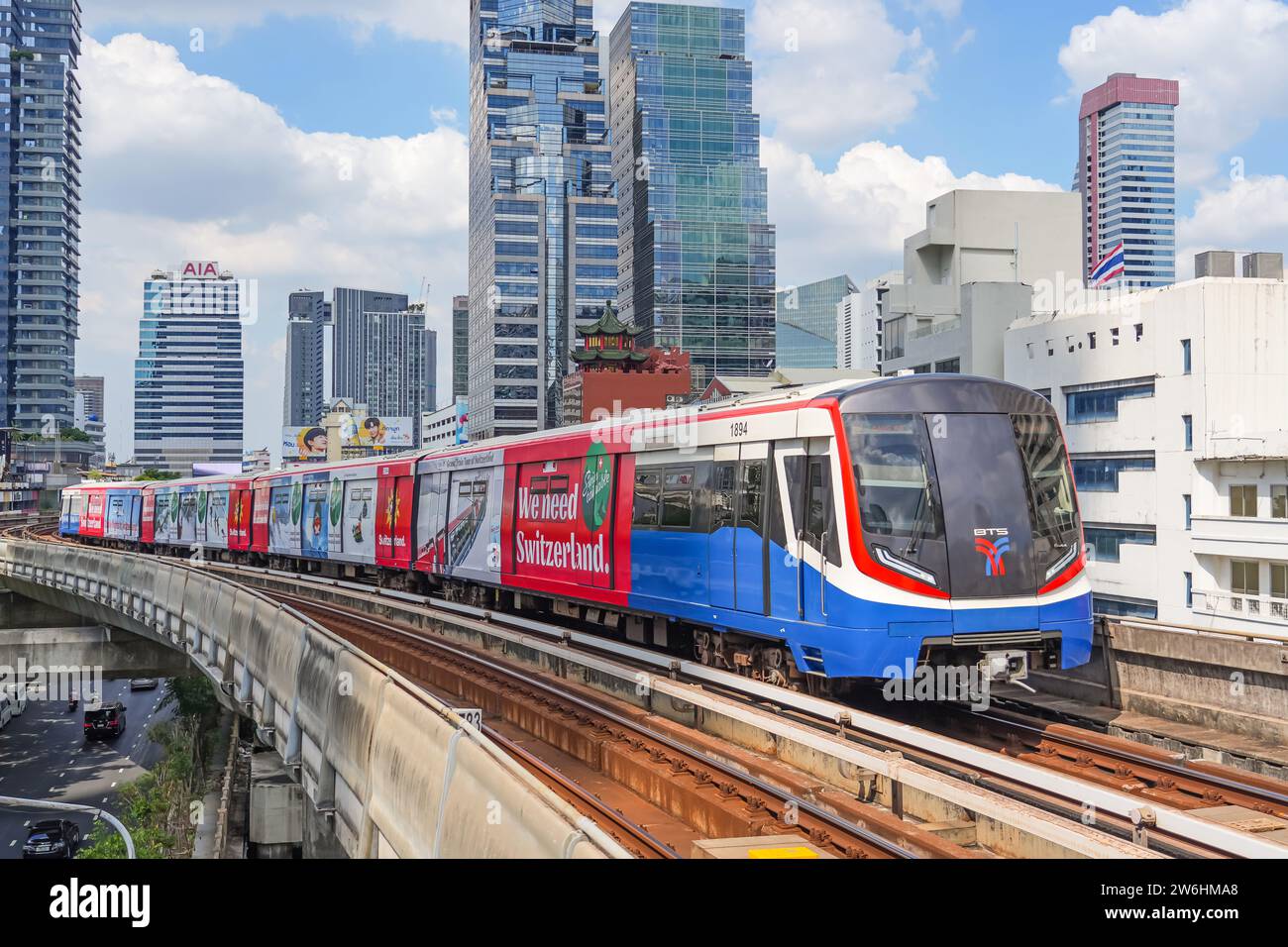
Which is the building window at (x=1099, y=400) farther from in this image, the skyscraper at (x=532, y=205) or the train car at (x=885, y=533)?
the skyscraper at (x=532, y=205)

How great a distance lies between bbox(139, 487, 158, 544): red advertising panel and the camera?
5522 centimetres

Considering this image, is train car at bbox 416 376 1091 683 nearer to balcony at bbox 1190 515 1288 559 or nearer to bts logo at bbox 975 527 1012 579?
bts logo at bbox 975 527 1012 579

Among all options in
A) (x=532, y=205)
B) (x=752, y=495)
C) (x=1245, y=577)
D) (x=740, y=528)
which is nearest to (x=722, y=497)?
(x=740, y=528)

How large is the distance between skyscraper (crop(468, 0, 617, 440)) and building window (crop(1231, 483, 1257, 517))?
9904 cm

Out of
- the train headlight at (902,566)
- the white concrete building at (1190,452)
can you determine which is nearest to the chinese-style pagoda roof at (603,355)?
the white concrete building at (1190,452)

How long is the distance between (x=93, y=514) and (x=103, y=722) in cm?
1169

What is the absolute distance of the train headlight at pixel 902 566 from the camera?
11586 mm

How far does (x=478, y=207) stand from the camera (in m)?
157

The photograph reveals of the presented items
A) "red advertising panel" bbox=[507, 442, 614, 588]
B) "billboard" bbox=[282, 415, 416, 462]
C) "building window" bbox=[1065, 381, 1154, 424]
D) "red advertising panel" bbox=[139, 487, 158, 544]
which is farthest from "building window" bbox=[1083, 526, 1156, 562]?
"billboard" bbox=[282, 415, 416, 462]

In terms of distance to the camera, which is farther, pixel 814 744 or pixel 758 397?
pixel 758 397

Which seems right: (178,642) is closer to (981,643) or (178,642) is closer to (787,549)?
(787,549)

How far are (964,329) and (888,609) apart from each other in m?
40.9

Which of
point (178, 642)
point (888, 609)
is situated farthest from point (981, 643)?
point (178, 642)
